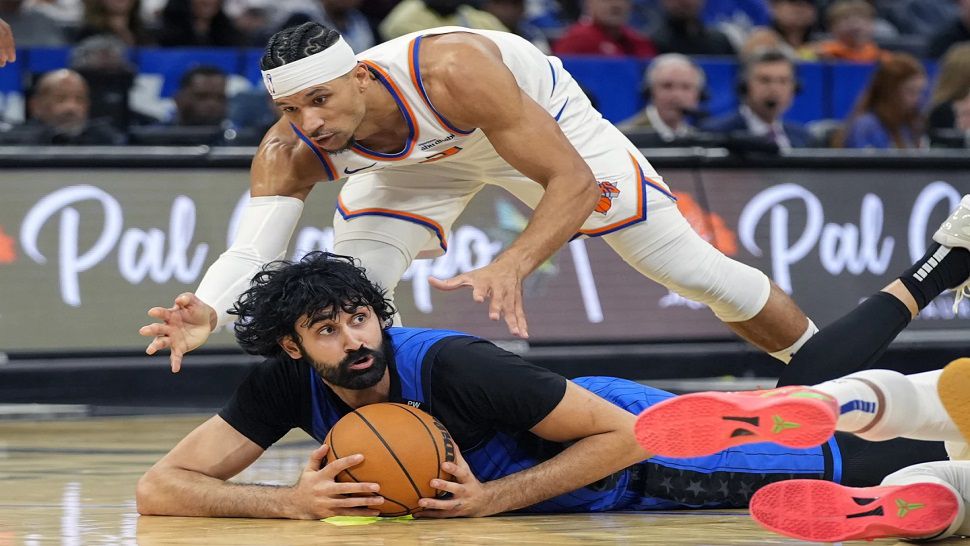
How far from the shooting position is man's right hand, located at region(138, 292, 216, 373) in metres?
4.43

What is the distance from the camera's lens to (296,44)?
4.99 metres

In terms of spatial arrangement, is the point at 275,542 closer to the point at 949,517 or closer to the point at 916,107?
the point at 949,517

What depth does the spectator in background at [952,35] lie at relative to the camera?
1282 centimetres

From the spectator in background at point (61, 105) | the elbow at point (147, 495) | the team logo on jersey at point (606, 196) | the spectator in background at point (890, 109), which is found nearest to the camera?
the elbow at point (147, 495)

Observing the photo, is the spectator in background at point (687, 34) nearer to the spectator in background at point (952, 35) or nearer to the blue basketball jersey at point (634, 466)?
the spectator in background at point (952, 35)

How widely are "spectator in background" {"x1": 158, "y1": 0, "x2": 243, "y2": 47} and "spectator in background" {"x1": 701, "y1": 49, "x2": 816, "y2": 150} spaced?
345cm

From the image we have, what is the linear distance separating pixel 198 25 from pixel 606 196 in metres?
6.14

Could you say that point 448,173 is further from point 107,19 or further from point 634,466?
point 107,19

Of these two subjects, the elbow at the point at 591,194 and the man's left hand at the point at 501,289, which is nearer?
the man's left hand at the point at 501,289

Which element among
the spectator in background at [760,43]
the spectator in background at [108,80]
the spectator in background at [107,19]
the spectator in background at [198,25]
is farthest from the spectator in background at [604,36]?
the spectator in background at [108,80]

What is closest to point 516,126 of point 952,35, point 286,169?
point 286,169

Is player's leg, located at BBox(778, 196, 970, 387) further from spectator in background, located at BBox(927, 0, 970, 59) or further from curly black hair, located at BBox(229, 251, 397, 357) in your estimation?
spectator in background, located at BBox(927, 0, 970, 59)

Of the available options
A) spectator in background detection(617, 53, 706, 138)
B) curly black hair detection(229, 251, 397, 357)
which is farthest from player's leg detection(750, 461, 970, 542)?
spectator in background detection(617, 53, 706, 138)

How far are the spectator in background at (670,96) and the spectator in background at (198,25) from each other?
305 centimetres
